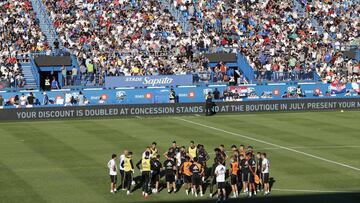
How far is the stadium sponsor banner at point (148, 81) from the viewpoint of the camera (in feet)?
211

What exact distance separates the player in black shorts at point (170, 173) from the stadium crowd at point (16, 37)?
108 ft

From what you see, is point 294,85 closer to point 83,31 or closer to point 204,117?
point 204,117

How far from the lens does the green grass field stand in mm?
31141

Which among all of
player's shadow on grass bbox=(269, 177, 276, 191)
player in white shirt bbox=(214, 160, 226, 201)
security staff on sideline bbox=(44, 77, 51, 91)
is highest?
security staff on sideline bbox=(44, 77, 51, 91)

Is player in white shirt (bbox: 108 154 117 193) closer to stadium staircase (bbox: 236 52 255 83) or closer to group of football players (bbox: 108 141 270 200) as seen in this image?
group of football players (bbox: 108 141 270 200)

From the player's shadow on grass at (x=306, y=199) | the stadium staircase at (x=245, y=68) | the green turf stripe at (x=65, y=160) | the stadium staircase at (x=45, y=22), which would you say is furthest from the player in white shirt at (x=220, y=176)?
the stadium staircase at (x=45, y=22)

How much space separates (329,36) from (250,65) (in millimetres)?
11785

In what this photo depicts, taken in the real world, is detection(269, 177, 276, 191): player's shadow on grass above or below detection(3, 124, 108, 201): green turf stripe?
below

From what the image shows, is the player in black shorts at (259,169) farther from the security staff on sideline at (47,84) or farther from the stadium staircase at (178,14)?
the stadium staircase at (178,14)

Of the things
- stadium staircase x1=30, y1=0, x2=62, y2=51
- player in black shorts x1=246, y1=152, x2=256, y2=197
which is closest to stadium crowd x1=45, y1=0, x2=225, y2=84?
stadium staircase x1=30, y1=0, x2=62, y2=51

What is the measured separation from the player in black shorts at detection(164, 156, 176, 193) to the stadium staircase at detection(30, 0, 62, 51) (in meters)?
38.1

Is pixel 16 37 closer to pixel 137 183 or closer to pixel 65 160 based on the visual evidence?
pixel 65 160

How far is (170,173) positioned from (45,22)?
42.3 m

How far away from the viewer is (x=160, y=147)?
135 feet
